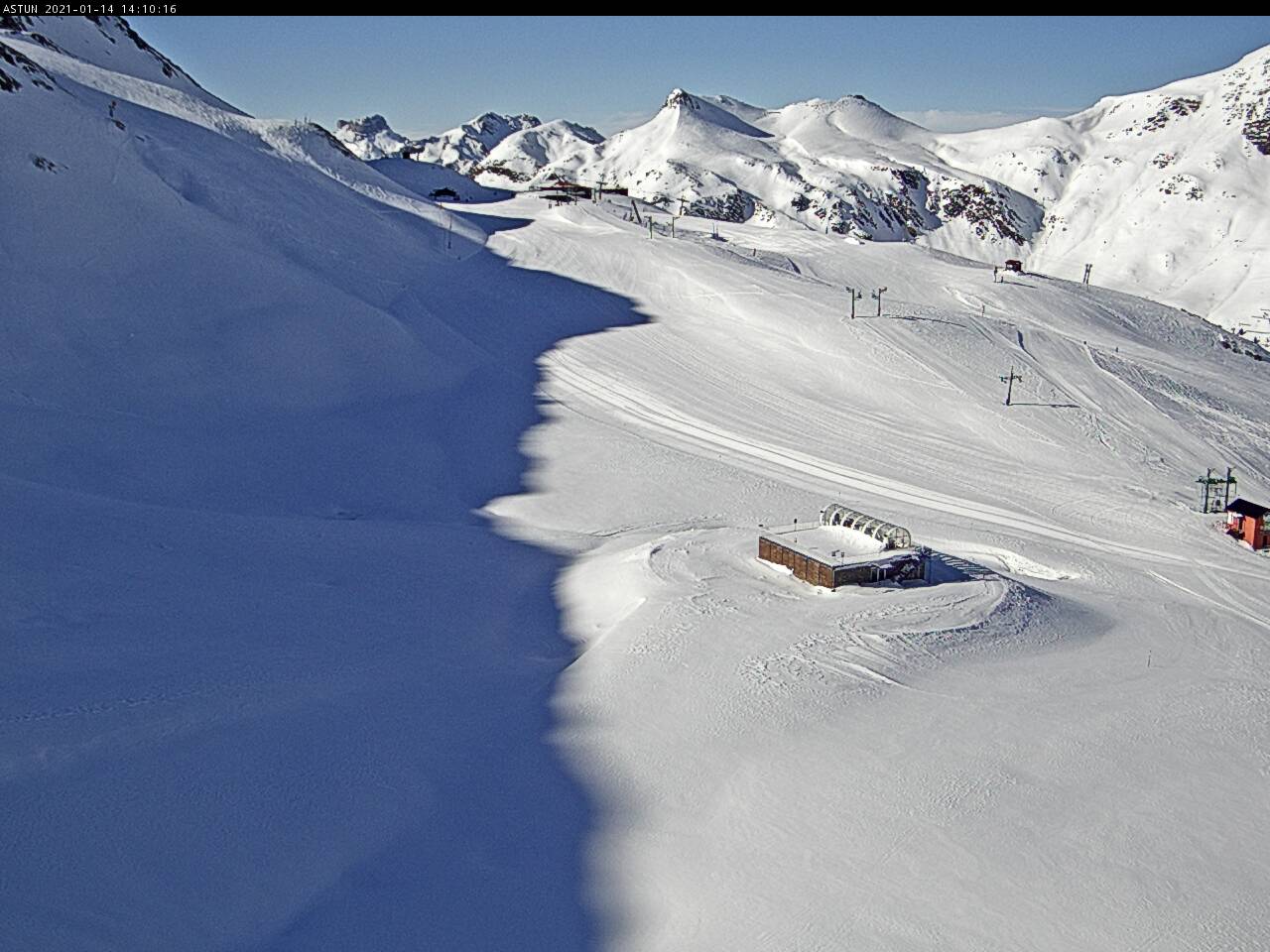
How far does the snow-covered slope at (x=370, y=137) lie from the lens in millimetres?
185875

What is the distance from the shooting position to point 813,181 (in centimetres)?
10638

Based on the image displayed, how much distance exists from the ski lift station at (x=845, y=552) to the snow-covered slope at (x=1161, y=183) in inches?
2546

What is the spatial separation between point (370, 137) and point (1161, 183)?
141 meters

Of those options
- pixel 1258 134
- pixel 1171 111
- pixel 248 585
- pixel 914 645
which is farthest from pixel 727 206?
pixel 248 585

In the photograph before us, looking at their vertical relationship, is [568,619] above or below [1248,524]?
below

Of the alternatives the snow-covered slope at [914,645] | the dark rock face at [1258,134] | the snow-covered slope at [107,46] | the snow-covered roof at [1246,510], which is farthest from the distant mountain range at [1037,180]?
the snow-covered roof at [1246,510]

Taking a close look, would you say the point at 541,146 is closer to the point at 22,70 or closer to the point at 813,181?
the point at 813,181

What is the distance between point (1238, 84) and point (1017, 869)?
12997 cm

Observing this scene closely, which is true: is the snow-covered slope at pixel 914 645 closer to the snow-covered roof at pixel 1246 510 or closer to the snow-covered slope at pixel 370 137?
the snow-covered roof at pixel 1246 510

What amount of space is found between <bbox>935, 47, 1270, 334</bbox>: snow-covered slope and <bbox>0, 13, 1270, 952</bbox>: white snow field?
2206 inches

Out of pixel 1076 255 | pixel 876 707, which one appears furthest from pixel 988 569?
pixel 1076 255

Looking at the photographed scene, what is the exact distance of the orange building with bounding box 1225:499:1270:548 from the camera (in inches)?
800

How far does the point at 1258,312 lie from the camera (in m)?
72.6

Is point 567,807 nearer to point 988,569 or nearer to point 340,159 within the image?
point 988,569
